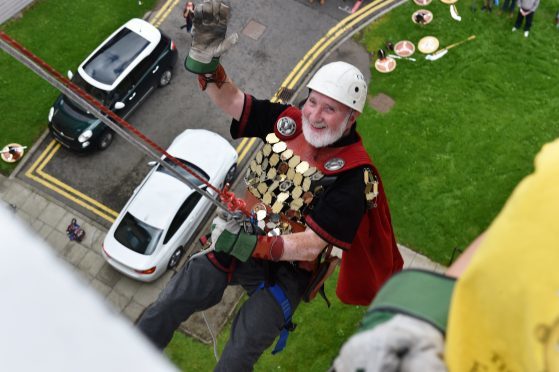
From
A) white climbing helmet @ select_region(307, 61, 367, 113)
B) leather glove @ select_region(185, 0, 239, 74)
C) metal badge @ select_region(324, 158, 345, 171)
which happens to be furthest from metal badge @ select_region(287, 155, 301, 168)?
leather glove @ select_region(185, 0, 239, 74)

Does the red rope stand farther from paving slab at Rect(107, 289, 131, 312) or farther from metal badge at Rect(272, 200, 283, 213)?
paving slab at Rect(107, 289, 131, 312)

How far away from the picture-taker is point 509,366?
2201mm

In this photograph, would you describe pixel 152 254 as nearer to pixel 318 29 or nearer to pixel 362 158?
pixel 362 158

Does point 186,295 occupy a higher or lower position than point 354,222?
lower

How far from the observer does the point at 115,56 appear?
13.0m

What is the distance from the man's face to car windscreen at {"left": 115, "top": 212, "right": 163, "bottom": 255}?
584 centimetres

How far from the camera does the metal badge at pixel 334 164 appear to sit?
5.75 meters

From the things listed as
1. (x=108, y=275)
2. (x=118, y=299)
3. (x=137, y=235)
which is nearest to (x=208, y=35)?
(x=137, y=235)

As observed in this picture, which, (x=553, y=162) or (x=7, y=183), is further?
(x=7, y=183)

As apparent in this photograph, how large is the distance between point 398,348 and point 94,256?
33.7ft

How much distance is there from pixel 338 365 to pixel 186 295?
4.22 meters

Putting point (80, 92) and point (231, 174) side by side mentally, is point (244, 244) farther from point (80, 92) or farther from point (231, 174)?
point (231, 174)

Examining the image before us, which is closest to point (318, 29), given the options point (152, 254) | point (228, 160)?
point (228, 160)

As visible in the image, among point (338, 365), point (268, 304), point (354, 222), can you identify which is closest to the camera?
point (338, 365)
